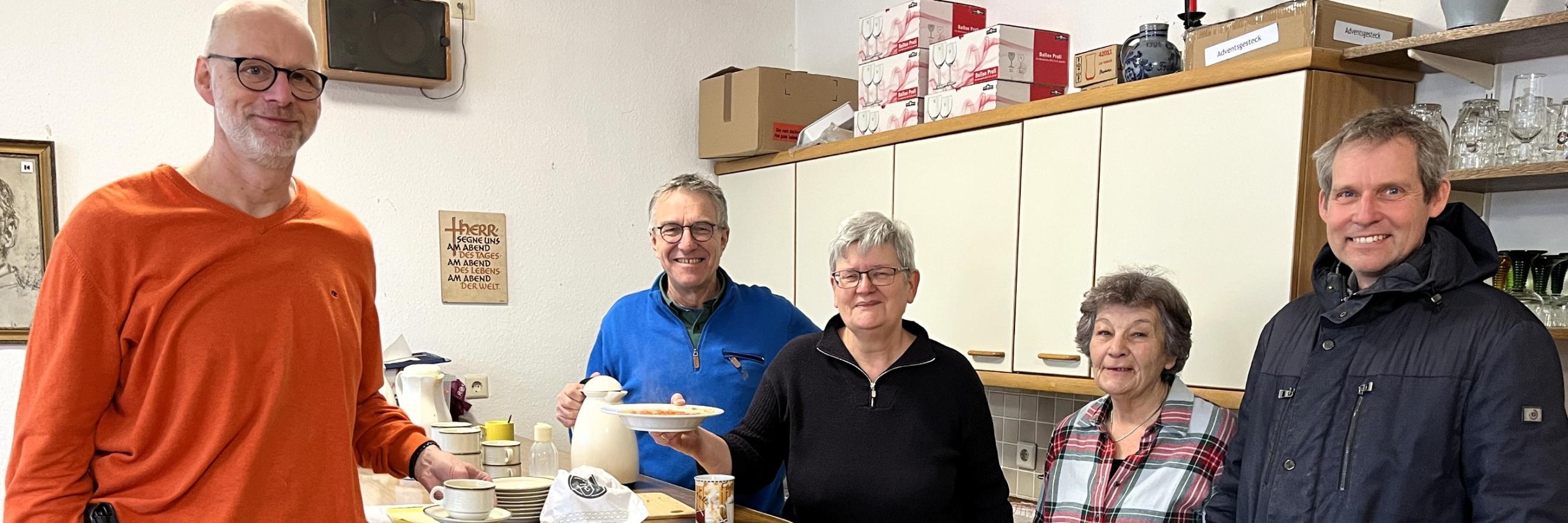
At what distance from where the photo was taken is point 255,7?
1.39 metres

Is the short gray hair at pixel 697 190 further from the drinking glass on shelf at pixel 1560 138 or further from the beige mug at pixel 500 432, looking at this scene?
the drinking glass on shelf at pixel 1560 138

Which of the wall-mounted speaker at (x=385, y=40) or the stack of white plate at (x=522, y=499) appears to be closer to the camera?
the stack of white plate at (x=522, y=499)

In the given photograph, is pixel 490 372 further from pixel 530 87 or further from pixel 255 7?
pixel 255 7

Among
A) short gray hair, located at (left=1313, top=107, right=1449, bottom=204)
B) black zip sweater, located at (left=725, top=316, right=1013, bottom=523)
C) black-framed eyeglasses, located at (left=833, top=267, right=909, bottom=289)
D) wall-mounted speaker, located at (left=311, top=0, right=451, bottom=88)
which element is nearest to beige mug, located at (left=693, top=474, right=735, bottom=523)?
black zip sweater, located at (left=725, top=316, right=1013, bottom=523)

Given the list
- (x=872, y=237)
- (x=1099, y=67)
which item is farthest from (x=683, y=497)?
(x=1099, y=67)

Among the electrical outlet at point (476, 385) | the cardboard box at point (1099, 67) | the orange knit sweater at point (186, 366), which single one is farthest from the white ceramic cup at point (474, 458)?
the cardboard box at point (1099, 67)

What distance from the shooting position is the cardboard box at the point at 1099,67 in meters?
Result: 2.62

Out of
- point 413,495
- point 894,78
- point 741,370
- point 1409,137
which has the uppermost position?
point 894,78

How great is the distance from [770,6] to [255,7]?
2998mm

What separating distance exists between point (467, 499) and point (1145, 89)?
166 centimetres

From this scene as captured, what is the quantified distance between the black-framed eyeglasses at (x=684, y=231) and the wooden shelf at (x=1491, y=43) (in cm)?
129

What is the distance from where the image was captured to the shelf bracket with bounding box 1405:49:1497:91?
6.65ft

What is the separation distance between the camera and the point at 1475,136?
197cm

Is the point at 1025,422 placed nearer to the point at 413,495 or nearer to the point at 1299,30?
the point at 1299,30
